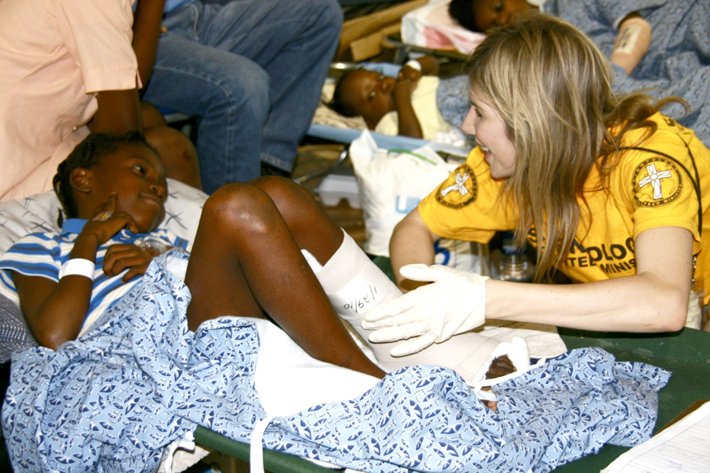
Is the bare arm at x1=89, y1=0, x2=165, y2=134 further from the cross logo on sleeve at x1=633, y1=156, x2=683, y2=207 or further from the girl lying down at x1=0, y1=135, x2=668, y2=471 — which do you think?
the cross logo on sleeve at x1=633, y1=156, x2=683, y2=207

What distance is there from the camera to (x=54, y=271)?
171 cm

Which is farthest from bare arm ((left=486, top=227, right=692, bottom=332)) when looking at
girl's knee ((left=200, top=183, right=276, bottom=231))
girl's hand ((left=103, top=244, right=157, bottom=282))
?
girl's hand ((left=103, top=244, right=157, bottom=282))

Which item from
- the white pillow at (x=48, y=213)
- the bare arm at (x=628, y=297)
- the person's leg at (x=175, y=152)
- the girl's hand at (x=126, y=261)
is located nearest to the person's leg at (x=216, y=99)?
the person's leg at (x=175, y=152)

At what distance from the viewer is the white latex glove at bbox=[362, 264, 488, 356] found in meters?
1.50

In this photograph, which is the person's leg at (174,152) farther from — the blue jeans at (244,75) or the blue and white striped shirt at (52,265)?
the blue and white striped shirt at (52,265)

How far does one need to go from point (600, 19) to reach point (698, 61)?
0.43 meters

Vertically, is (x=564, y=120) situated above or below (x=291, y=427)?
above

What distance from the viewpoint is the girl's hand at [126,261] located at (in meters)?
1.68

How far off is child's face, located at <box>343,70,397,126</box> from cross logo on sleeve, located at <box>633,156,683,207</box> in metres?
1.78

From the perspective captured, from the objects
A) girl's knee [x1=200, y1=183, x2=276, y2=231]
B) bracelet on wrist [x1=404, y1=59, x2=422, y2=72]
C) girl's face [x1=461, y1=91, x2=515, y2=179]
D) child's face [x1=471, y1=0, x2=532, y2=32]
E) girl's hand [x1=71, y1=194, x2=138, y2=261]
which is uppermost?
girl's face [x1=461, y1=91, x2=515, y2=179]

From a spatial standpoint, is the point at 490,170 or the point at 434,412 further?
the point at 490,170

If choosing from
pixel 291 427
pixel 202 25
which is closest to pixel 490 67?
pixel 291 427

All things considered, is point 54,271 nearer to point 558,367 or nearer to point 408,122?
point 558,367

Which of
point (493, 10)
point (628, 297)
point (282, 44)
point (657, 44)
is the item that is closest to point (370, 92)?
point (282, 44)
